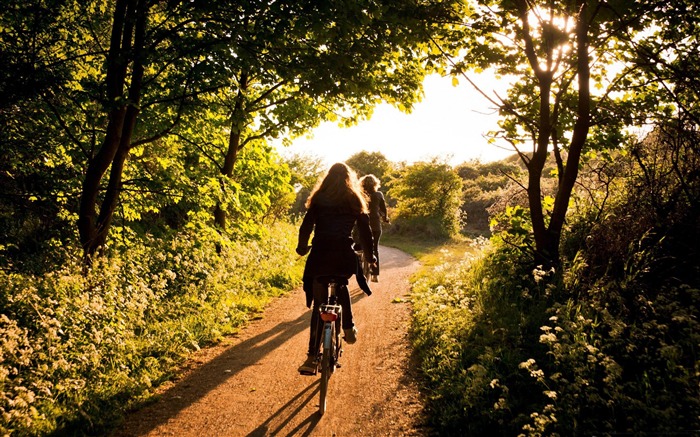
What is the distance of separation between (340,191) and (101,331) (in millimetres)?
3448

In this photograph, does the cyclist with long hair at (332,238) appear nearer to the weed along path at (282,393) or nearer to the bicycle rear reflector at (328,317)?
the bicycle rear reflector at (328,317)

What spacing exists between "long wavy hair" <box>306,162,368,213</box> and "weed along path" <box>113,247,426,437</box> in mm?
2243

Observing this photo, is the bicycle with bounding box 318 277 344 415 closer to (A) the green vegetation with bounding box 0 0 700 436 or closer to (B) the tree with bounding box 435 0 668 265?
(A) the green vegetation with bounding box 0 0 700 436

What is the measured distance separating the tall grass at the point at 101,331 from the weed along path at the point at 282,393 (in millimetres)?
375

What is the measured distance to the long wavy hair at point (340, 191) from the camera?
4574 mm

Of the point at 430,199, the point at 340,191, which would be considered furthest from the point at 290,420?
the point at 430,199

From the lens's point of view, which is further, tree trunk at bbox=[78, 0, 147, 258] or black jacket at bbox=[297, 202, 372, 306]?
tree trunk at bbox=[78, 0, 147, 258]

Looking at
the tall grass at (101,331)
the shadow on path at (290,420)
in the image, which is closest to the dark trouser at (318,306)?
the shadow on path at (290,420)

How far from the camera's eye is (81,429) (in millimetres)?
3660

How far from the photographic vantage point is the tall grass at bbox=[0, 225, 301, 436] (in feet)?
12.4

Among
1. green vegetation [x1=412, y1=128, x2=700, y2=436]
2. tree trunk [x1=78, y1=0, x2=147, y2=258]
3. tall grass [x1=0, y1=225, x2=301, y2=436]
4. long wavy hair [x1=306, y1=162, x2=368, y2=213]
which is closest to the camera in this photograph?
green vegetation [x1=412, y1=128, x2=700, y2=436]

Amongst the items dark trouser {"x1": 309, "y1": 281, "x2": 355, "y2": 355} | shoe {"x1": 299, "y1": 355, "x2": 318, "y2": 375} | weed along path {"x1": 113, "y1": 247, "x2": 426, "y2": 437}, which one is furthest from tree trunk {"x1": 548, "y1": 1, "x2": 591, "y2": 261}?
shoe {"x1": 299, "y1": 355, "x2": 318, "y2": 375}

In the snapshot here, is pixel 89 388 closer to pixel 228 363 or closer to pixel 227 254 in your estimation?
pixel 228 363

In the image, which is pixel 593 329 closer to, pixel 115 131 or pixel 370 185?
pixel 370 185
